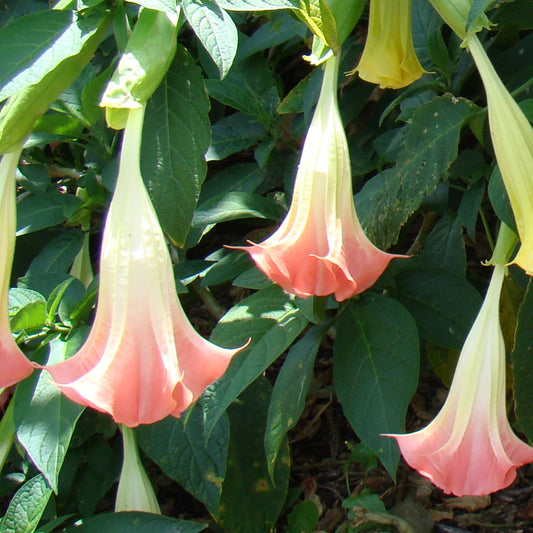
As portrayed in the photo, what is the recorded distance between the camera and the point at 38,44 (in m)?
0.80

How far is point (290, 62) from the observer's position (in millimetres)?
1756

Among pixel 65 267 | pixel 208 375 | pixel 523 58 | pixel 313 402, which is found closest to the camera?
pixel 208 375

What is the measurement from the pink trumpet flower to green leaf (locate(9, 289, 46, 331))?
55cm

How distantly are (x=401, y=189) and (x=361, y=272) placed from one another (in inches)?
12.0

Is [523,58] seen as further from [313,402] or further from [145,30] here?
[313,402]

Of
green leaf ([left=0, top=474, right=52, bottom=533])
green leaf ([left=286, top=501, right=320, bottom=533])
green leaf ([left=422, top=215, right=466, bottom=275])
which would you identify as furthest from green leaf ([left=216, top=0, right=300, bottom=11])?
green leaf ([left=286, top=501, right=320, bottom=533])

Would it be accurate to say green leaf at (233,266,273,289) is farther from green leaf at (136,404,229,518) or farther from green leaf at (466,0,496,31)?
green leaf at (466,0,496,31)

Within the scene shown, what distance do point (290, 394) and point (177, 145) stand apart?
0.44 metres

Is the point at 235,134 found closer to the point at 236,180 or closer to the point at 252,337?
the point at 236,180

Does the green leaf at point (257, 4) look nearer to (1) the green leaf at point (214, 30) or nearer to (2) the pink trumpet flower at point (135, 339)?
(1) the green leaf at point (214, 30)

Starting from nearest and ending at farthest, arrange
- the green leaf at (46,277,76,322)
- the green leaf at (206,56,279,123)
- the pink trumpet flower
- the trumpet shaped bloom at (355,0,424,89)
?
the pink trumpet flower
the trumpet shaped bloom at (355,0,424,89)
the green leaf at (46,277,76,322)
the green leaf at (206,56,279,123)

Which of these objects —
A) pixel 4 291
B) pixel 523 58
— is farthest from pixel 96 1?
pixel 523 58

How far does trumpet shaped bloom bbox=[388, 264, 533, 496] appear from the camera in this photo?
75 cm

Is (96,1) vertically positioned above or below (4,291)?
above
